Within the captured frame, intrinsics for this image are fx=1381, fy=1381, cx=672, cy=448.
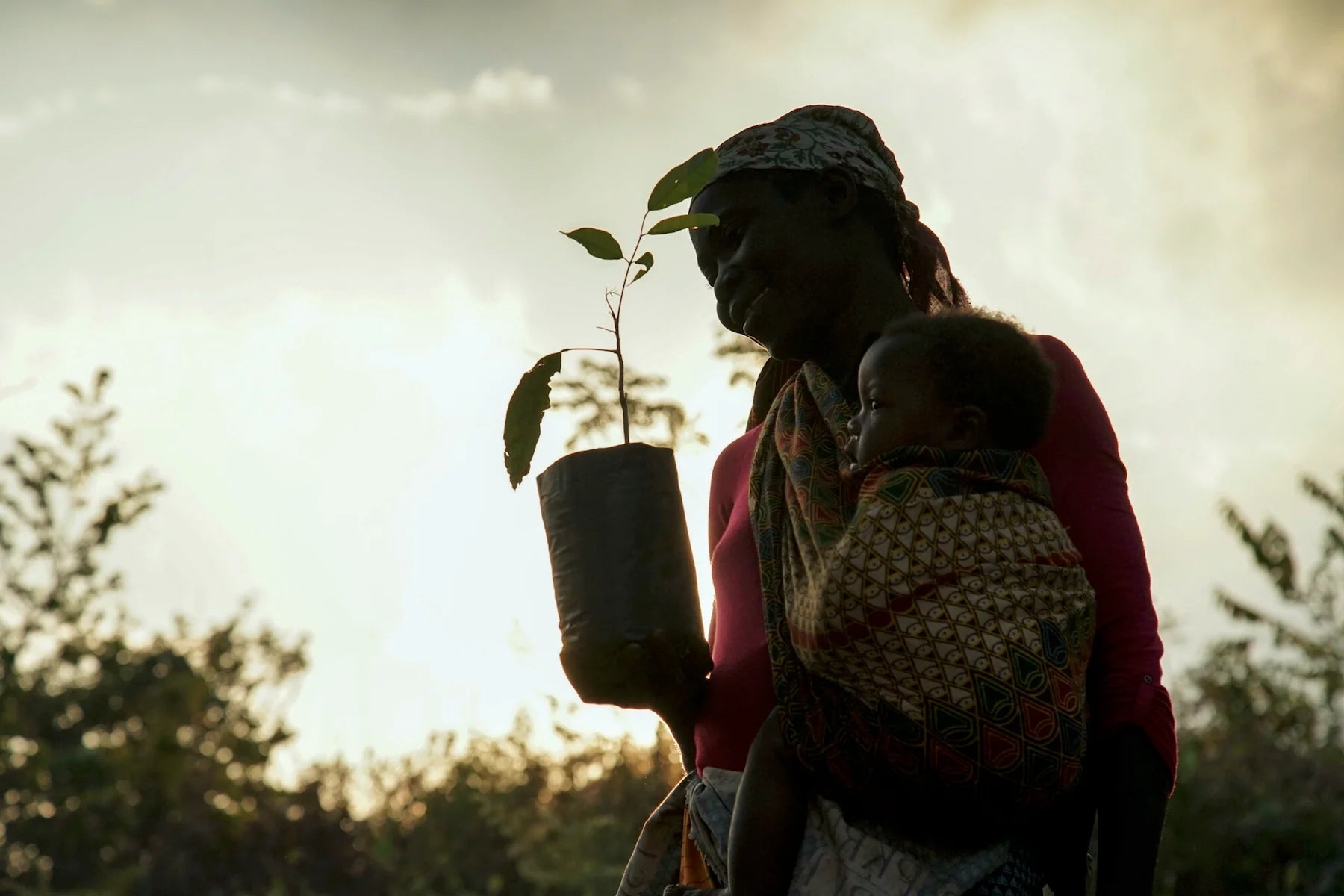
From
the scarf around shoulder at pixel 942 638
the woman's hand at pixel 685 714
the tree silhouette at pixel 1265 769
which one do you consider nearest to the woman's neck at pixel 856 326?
the scarf around shoulder at pixel 942 638

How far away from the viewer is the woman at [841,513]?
1.72m

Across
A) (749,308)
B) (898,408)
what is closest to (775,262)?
(749,308)

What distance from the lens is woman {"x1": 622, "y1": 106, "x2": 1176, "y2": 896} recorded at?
1.72 meters

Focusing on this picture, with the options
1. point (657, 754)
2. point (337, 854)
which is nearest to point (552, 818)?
point (657, 754)

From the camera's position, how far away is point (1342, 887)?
218 inches

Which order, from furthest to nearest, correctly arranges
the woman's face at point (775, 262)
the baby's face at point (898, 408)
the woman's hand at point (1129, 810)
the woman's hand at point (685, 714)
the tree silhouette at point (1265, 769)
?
the tree silhouette at point (1265, 769)
the woman's face at point (775, 262)
the woman's hand at point (685, 714)
the baby's face at point (898, 408)
the woman's hand at point (1129, 810)

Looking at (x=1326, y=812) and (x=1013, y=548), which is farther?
(x=1326, y=812)

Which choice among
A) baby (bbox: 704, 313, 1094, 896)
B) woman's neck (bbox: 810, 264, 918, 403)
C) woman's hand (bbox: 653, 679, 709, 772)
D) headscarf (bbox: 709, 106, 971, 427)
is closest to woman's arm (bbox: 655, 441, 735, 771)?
woman's hand (bbox: 653, 679, 709, 772)

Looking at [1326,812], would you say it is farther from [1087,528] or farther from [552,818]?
[1087,528]

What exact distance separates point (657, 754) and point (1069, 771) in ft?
16.2

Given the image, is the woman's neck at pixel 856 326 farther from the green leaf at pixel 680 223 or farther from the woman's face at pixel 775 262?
the green leaf at pixel 680 223

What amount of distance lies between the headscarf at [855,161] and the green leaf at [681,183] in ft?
0.60

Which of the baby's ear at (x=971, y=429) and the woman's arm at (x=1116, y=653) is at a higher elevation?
the baby's ear at (x=971, y=429)

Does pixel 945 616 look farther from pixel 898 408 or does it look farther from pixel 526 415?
pixel 526 415
